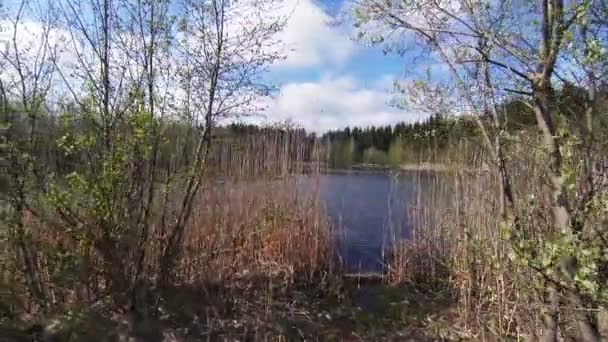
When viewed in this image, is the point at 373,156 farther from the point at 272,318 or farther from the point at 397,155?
the point at 272,318

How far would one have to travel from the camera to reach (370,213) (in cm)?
1103

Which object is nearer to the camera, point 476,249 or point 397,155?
point 476,249

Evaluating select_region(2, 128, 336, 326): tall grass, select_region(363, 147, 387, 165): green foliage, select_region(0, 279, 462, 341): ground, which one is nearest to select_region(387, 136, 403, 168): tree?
select_region(2, 128, 336, 326): tall grass

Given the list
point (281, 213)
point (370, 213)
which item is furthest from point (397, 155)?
point (370, 213)

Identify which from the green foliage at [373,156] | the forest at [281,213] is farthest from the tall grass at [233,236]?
the green foliage at [373,156]

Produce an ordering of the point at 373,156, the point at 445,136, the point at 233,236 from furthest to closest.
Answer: the point at 373,156
the point at 233,236
the point at 445,136

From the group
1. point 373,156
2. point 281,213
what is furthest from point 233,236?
point 373,156

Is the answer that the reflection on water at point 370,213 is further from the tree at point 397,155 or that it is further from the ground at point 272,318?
the ground at point 272,318

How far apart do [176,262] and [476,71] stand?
2.94 meters

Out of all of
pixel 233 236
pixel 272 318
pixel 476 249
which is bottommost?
pixel 272 318

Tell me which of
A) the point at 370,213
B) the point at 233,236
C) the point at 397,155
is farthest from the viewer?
the point at 370,213

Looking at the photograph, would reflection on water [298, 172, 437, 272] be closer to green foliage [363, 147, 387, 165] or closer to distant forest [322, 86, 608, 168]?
distant forest [322, 86, 608, 168]

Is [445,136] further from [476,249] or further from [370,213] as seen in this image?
[370,213]

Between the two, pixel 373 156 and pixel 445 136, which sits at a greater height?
pixel 445 136
